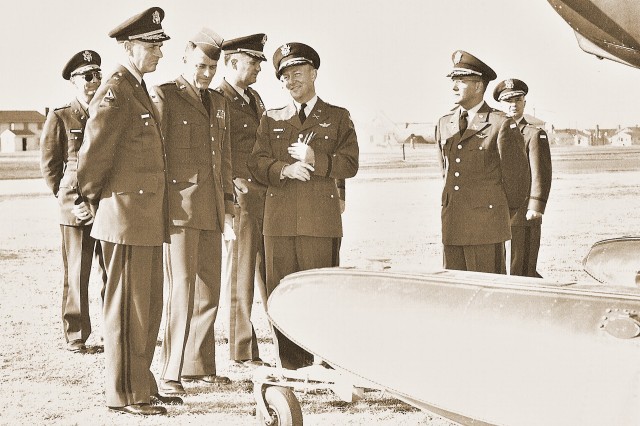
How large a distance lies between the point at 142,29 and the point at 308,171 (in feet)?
2.99

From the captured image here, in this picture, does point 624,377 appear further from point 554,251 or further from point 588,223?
point 588,223

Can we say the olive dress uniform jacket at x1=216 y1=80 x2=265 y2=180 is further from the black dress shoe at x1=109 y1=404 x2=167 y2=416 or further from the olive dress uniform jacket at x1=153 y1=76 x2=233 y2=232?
the black dress shoe at x1=109 y1=404 x2=167 y2=416

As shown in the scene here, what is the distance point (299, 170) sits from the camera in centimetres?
375

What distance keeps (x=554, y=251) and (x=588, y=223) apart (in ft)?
7.09

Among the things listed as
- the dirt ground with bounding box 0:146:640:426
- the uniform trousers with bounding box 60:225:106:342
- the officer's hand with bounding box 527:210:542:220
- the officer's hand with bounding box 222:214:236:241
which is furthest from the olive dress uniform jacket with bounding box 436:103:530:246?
the uniform trousers with bounding box 60:225:106:342

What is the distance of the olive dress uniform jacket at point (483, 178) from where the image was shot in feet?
13.5

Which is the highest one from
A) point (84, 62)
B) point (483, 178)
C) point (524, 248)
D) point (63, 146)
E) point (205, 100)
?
point (84, 62)

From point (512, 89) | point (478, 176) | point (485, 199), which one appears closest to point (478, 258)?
point (485, 199)

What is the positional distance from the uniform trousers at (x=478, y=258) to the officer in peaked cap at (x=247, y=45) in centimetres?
148

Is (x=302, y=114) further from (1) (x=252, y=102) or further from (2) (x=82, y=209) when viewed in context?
(2) (x=82, y=209)

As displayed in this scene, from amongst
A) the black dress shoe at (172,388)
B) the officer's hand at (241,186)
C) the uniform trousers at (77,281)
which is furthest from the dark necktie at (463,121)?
the uniform trousers at (77,281)

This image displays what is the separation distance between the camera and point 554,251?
29.0ft

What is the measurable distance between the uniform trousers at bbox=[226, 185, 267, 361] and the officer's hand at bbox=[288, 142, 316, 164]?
2.90ft

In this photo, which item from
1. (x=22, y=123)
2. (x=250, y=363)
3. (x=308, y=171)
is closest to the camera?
(x=308, y=171)
